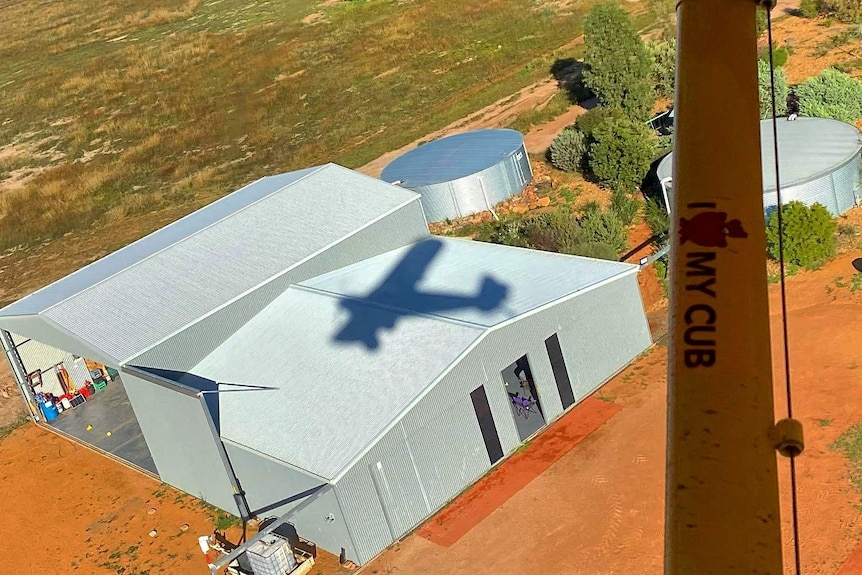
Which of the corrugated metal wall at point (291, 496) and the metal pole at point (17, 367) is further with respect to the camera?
the metal pole at point (17, 367)

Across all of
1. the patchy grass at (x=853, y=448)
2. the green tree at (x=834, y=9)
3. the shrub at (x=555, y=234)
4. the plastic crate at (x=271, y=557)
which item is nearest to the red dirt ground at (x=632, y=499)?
the patchy grass at (x=853, y=448)

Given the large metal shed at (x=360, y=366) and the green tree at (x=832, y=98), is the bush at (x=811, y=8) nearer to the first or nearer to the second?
the green tree at (x=832, y=98)

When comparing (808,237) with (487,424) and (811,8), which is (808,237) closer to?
(487,424)

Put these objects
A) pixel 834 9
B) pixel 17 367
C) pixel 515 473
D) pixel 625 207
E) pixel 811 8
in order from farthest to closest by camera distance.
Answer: pixel 811 8, pixel 834 9, pixel 625 207, pixel 17 367, pixel 515 473

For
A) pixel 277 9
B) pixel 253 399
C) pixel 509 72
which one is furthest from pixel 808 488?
pixel 277 9

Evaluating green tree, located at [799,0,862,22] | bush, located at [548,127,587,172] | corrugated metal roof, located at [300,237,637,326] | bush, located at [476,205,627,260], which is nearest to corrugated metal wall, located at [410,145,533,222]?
bush, located at [548,127,587,172]

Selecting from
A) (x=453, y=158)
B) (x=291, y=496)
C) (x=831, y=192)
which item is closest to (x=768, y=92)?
(x=831, y=192)
